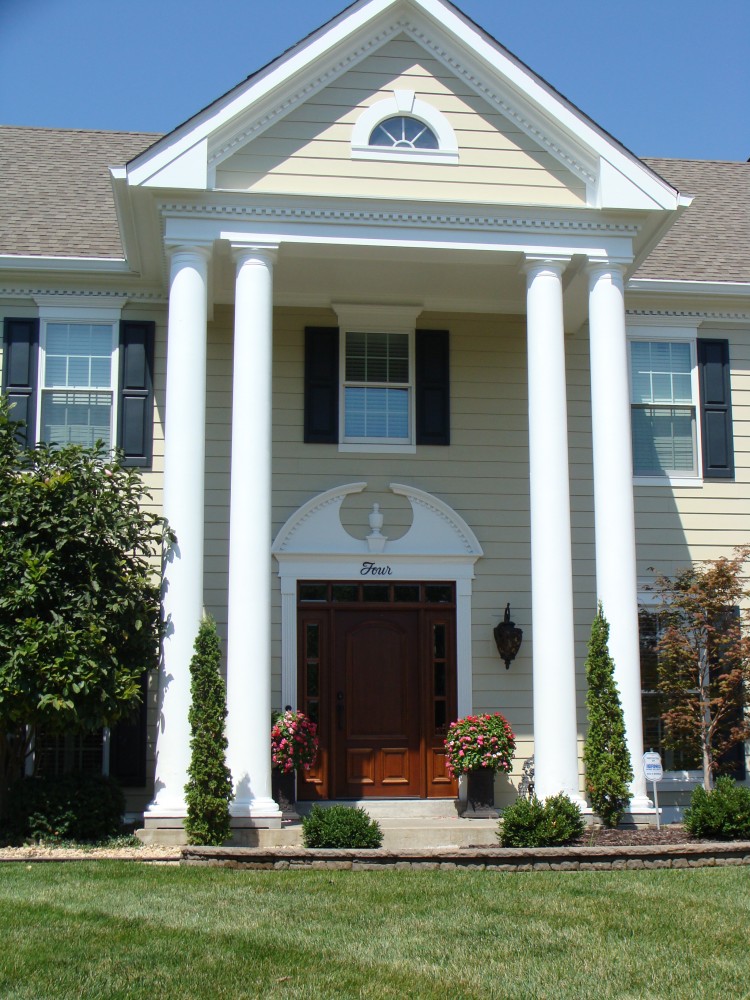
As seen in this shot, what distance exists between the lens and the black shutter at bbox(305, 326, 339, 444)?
542 inches

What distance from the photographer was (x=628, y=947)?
6.91 metres

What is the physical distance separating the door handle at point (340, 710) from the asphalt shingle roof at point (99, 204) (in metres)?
5.81

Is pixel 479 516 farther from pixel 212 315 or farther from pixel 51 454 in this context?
pixel 51 454

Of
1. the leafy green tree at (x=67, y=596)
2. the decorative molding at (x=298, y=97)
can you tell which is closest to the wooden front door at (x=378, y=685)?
the leafy green tree at (x=67, y=596)

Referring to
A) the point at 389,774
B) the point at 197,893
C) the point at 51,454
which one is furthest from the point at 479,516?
the point at 197,893

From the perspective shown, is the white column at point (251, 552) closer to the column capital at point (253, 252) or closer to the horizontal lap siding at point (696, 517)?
the column capital at point (253, 252)

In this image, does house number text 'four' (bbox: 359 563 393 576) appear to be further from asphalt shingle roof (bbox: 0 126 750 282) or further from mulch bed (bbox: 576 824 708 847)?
asphalt shingle roof (bbox: 0 126 750 282)

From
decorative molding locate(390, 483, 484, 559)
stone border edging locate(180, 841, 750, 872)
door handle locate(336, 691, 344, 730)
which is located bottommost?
stone border edging locate(180, 841, 750, 872)

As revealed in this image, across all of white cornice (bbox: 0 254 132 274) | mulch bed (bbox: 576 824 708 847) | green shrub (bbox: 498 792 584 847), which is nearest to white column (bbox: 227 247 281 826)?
green shrub (bbox: 498 792 584 847)

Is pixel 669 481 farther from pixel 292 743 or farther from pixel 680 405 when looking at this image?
pixel 292 743

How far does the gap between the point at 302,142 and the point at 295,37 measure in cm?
107

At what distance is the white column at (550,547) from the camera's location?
11352 millimetres

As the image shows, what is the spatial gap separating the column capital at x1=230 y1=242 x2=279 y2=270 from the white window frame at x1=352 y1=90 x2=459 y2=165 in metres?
1.36

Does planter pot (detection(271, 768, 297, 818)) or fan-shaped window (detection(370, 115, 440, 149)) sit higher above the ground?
fan-shaped window (detection(370, 115, 440, 149))
